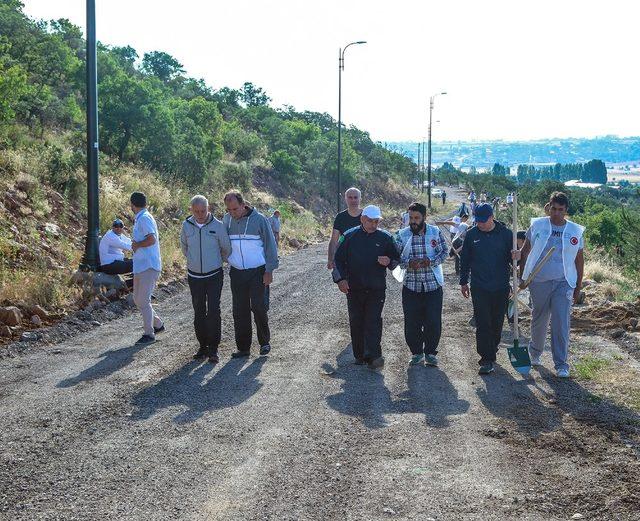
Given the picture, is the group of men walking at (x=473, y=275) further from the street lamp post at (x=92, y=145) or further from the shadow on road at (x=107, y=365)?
the street lamp post at (x=92, y=145)

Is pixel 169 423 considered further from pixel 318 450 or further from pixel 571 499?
pixel 571 499

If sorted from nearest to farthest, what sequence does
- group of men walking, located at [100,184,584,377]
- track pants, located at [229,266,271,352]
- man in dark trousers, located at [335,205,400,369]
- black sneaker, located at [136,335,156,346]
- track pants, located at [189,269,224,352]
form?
group of men walking, located at [100,184,584,377], man in dark trousers, located at [335,205,400,369], track pants, located at [189,269,224,352], track pants, located at [229,266,271,352], black sneaker, located at [136,335,156,346]

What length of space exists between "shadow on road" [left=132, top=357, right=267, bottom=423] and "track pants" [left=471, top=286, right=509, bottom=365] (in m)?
2.48

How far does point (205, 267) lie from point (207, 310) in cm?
53

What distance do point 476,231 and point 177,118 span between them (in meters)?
27.1

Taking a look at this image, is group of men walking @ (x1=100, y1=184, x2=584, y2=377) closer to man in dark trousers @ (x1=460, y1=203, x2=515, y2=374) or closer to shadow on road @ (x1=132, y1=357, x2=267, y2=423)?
man in dark trousers @ (x1=460, y1=203, x2=515, y2=374)

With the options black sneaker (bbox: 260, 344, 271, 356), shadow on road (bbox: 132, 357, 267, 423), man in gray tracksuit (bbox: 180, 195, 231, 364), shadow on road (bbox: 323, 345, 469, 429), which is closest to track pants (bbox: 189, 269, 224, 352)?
man in gray tracksuit (bbox: 180, 195, 231, 364)

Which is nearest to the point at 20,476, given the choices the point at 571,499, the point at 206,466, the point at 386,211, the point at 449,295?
the point at 206,466

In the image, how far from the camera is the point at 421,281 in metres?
9.66

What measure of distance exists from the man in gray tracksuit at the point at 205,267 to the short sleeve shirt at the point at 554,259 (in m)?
3.60

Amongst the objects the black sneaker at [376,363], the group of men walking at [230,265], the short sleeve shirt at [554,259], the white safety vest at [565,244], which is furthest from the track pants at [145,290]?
the short sleeve shirt at [554,259]

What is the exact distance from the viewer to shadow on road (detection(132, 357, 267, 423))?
764cm

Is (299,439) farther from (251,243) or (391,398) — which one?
(251,243)

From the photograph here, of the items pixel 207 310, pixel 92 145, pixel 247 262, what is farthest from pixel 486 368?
pixel 92 145
